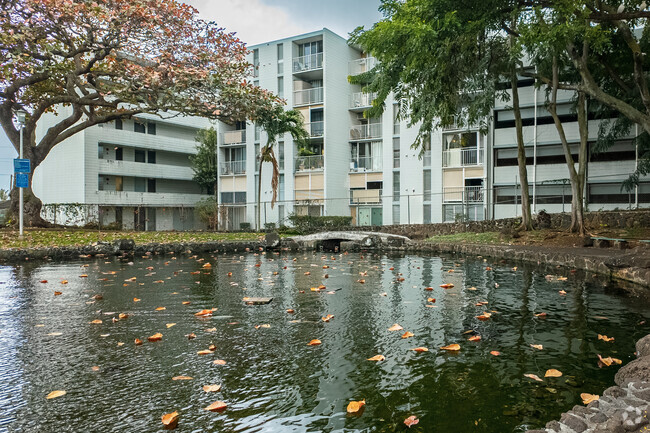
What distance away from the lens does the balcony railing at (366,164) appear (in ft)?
119

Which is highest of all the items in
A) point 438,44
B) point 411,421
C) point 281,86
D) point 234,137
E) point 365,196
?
point 281,86

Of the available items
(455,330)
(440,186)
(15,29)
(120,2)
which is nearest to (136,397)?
(455,330)

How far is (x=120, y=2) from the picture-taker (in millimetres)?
17344

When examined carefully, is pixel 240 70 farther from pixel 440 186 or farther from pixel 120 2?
pixel 440 186

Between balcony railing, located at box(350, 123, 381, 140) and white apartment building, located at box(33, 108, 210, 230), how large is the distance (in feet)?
54.2

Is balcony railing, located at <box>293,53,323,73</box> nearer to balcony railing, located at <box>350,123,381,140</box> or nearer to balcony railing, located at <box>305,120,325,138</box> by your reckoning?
balcony railing, located at <box>305,120,325,138</box>

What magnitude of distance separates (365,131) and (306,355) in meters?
34.1

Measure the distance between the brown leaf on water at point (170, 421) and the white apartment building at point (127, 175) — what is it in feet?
109

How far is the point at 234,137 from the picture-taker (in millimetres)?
41375

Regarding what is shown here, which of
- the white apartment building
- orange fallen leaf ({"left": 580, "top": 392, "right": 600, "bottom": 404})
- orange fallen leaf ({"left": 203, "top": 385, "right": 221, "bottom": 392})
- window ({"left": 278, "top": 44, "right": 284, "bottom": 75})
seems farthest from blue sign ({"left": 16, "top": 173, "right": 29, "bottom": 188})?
window ({"left": 278, "top": 44, "right": 284, "bottom": 75})

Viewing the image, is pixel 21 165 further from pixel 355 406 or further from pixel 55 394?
pixel 355 406

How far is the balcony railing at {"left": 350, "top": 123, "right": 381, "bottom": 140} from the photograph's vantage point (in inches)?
1444

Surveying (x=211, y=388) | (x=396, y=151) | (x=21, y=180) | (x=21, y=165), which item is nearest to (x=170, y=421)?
(x=211, y=388)

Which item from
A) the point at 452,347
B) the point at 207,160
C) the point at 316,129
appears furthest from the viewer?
the point at 207,160
